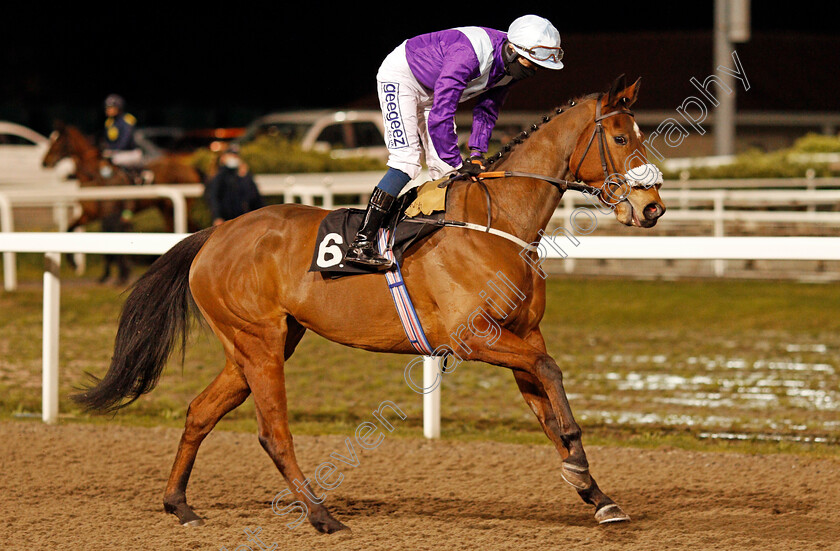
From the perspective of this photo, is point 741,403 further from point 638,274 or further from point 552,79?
point 552,79

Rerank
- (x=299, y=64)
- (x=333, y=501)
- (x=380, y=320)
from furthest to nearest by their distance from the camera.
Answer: (x=299, y=64) < (x=333, y=501) < (x=380, y=320)

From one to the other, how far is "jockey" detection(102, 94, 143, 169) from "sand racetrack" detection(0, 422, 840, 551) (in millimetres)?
7660

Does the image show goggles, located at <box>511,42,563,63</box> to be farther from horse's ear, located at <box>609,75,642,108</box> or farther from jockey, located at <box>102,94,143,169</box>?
jockey, located at <box>102,94,143,169</box>

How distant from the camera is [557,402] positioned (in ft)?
13.3

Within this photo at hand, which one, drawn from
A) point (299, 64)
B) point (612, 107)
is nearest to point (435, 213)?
point (612, 107)

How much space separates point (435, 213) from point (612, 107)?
2.73ft

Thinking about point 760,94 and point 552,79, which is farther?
point 552,79

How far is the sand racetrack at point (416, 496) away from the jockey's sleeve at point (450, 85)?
5.37ft

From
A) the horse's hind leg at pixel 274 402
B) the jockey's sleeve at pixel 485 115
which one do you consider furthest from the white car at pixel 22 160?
the jockey's sleeve at pixel 485 115

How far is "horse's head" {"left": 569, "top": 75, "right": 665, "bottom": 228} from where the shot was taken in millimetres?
4133

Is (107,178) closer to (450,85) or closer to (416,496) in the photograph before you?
(416,496)

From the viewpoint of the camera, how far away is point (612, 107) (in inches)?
168

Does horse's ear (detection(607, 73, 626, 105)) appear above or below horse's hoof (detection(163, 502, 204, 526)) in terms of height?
above

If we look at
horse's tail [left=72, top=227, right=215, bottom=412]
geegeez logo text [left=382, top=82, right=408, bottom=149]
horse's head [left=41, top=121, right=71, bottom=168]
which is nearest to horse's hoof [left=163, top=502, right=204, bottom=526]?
horse's tail [left=72, top=227, right=215, bottom=412]
